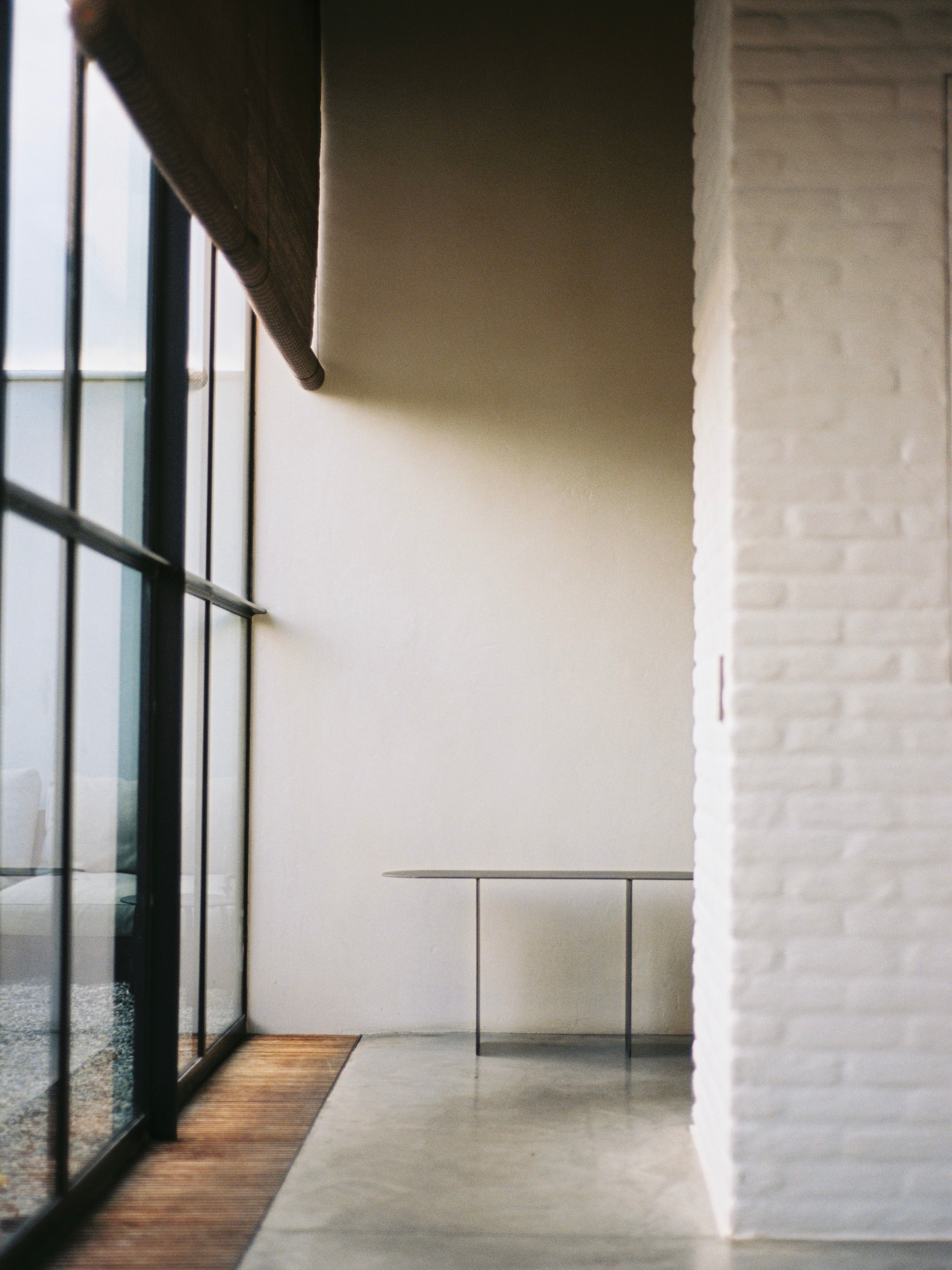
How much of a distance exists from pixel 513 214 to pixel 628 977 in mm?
3460

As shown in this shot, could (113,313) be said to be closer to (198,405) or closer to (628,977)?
(198,405)

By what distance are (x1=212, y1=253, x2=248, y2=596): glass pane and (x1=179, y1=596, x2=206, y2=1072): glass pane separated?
429 millimetres

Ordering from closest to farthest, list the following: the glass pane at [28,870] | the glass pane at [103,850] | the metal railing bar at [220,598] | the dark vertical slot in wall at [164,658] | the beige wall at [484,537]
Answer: the glass pane at [28,870]
the glass pane at [103,850]
the dark vertical slot in wall at [164,658]
the metal railing bar at [220,598]
the beige wall at [484,537]

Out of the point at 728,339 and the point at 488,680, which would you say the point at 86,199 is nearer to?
the point at 728,339

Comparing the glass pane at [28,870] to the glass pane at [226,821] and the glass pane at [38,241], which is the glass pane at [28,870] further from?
the glass pane at [226,821]

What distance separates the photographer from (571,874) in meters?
4.80

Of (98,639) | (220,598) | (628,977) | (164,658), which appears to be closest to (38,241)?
(98,639)

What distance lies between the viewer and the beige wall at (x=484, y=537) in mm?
5137

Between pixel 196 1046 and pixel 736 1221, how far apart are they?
2.27 metres

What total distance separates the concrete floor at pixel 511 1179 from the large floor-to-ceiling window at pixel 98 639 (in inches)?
25.5

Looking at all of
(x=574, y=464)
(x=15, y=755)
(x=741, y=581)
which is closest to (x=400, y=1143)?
(x=15, y=755)

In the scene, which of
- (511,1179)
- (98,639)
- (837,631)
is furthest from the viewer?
(511,1179)

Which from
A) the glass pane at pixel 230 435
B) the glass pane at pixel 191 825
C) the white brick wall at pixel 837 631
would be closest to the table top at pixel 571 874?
the glass pane at pixel 191 825

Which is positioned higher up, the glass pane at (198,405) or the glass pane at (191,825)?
the glass pane at (198,405)
